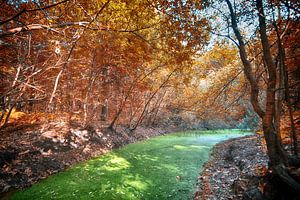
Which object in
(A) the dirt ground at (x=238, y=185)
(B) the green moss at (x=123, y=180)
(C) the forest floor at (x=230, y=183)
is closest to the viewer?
(A) the dirt ground at (x=238, y=185)

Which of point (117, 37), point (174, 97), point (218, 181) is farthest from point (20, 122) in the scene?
point (174, 97)

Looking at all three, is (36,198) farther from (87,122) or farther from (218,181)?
(87,122)

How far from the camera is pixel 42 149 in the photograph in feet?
28.7

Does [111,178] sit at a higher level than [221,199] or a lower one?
lower

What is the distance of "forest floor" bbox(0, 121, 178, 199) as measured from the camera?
6756mm

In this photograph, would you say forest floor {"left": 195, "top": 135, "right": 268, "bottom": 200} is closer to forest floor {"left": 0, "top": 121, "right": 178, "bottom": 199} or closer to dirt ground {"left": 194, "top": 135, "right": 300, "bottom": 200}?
dirt ground {"left": 194, "top": 135, "right": 300, "bottom": 200}

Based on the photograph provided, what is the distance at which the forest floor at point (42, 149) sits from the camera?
676 cm

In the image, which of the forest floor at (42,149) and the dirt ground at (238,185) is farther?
the forest floor at (42,149)

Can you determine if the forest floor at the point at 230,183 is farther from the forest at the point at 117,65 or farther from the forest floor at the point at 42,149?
the forest floor at the point at 42,149

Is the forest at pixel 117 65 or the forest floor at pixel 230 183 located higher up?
the forest at pixel 117 65

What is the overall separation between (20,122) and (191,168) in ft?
35.2

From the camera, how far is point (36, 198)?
226 inches

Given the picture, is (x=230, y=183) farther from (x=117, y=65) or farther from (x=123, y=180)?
(x=117, y=65)

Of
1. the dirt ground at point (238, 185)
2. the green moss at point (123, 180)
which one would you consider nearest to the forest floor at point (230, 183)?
the dirt ground at point (238, 185)
